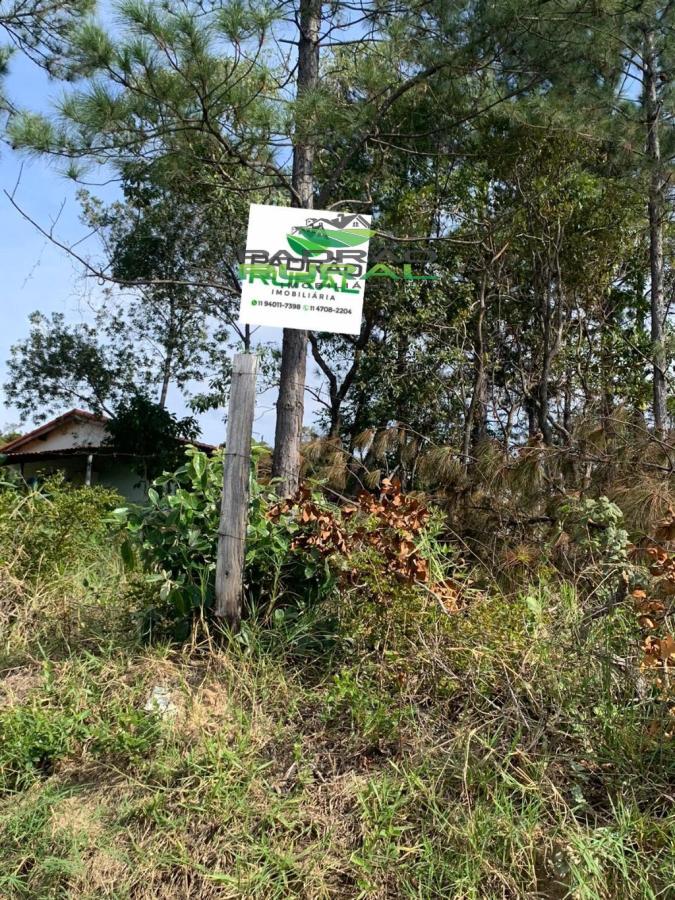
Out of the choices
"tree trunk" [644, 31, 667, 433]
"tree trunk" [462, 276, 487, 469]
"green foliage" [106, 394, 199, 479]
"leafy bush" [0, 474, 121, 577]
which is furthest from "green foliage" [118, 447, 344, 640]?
"green foliage" [106, 394, 199, 479]

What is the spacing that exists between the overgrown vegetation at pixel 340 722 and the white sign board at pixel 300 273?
93cm

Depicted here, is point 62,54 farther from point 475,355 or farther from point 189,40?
point 475,355

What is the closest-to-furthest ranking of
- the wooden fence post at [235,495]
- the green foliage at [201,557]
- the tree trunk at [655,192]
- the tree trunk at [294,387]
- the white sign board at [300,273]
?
the wooden fence post at [235,495] < the green foliage at [201,557] < the white sign board at [300,273] < the tree trunk at [294,387] < the tree trunk at [655,192]

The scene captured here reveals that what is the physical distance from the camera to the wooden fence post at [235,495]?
4082 mm

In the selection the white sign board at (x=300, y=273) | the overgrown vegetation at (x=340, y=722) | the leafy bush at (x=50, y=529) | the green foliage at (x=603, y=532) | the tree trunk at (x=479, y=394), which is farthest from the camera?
the tree trunk at (x=479, y=394)

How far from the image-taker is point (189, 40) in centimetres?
524

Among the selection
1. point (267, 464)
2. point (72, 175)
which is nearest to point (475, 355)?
point (267, 464)

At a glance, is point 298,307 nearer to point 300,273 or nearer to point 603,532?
→ point 300,273

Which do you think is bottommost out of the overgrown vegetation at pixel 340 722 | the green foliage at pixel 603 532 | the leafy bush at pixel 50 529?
the overgrown vegetation at pixel 340 722

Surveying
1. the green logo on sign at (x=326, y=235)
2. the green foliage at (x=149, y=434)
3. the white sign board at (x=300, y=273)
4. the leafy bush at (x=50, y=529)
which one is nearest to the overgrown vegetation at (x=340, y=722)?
the leafy bush at (x=50, y=529)

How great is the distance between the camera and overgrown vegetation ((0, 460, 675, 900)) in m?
2.96

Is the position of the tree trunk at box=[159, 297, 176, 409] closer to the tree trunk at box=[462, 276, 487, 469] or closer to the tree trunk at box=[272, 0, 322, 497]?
the tree trunk at box=[462, 276, 487, 469]

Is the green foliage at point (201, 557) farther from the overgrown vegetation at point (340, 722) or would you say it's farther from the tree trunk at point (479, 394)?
the tree trunk at point (479, 394)

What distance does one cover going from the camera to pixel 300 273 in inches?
187
